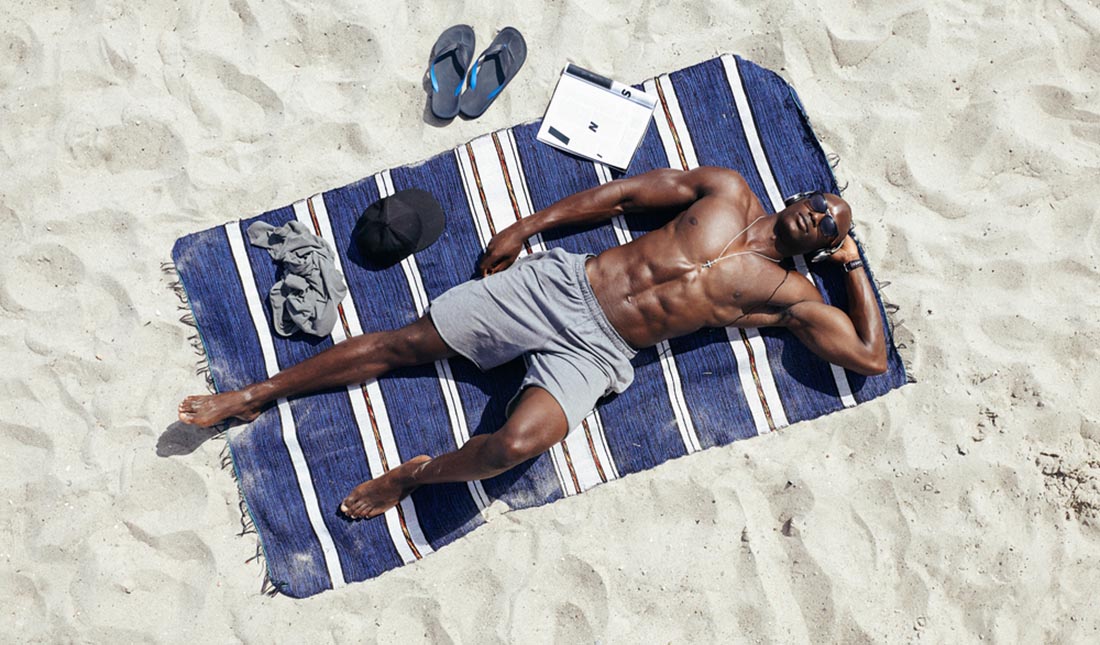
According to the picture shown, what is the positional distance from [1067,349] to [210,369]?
4239 millimetres

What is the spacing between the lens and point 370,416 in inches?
148

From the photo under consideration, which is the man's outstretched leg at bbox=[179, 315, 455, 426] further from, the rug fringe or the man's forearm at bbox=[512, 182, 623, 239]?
the man's forearm at bbox=[512, 182, 623, 239]

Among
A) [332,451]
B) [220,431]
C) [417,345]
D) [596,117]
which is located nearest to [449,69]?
[596,117]

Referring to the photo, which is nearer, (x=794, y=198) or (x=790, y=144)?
(x=794, y=198)

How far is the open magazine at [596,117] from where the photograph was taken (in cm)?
392

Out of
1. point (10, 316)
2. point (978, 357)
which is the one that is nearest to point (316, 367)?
point (10, 316)

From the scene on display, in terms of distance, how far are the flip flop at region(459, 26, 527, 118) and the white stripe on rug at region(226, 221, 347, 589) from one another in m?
1.33

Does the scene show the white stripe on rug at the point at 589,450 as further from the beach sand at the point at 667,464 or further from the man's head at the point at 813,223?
the man's head at the point at 813,223

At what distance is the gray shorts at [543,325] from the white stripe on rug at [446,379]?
0.91ft

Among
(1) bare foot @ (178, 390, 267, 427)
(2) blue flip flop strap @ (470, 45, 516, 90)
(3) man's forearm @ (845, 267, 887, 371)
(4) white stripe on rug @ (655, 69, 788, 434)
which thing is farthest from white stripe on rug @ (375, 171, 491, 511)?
(3) man's forearm @ (845, 267, 887, 371)

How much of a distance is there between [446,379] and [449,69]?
1600 mm

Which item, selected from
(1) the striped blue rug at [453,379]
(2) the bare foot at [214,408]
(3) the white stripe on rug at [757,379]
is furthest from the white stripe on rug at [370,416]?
(3) the white stripe on rug at [757,379]

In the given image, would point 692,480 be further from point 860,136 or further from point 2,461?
point 2,461

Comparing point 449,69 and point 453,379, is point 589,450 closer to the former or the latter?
point 453,379
